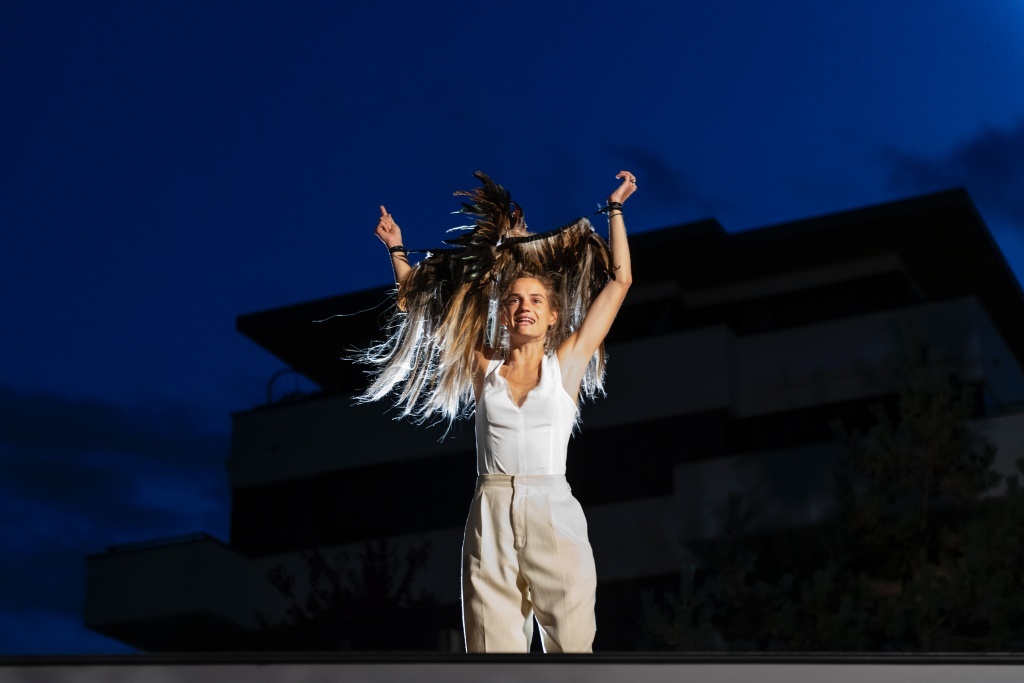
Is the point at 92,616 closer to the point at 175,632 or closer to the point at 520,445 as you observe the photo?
the point at 175,632

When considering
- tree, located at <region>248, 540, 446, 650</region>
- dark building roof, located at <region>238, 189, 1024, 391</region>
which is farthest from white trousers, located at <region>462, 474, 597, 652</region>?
tree, located at <region>248, 540, 446, 650</region>

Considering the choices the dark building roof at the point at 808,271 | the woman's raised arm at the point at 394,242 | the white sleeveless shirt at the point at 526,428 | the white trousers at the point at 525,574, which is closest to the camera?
the white trousers at the point at 525,574

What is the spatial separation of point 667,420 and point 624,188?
14432 millimetres

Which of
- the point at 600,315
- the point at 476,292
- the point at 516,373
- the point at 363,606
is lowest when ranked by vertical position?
the point at 516,373

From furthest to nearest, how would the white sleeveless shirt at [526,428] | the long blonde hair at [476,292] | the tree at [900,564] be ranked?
the tree at [900,564], the long blonde hair at [476,292], the white sleeveless shirt at [526,428]

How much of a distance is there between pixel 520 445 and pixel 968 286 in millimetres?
16635

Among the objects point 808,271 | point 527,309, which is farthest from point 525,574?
point 808,271

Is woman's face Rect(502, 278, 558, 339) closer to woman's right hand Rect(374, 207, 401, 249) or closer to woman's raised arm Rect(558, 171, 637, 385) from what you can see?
woman's raised arm Rect(558, 171, 637, 385)

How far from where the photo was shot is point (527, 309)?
17.0ft

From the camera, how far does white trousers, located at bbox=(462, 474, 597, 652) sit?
187 inches

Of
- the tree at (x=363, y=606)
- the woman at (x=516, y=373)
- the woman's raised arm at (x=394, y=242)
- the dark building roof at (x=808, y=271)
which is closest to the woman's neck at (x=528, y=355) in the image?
the woman at (x=516, y=373)

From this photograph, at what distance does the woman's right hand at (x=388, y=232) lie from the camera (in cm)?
573

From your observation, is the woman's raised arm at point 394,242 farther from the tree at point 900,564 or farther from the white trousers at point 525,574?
the tree at point 900,564

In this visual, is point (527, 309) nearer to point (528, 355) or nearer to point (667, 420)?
point (528, 355)
